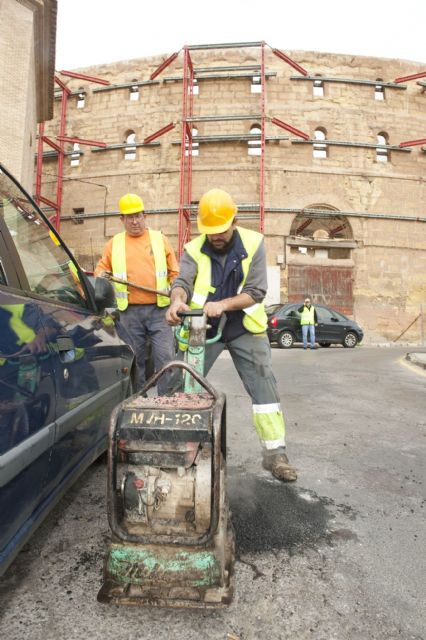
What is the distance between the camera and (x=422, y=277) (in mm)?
20609

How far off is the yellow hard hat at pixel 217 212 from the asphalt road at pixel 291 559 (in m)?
1.59

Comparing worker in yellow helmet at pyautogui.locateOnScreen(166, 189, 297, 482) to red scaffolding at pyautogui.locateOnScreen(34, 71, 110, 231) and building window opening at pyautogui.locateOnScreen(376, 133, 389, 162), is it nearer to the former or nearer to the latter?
red scaffolding at pyautogui.locateOnScreen(34, 71, 110, 231)

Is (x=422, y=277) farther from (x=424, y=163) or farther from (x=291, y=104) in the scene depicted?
(x=291, y=104)

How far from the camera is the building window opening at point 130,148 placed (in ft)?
68.4

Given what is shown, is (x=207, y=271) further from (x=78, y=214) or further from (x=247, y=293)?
(x=78, y=214)

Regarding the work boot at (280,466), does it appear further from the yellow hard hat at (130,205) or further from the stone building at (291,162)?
the stone building at (291,162)

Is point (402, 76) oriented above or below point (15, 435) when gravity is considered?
above

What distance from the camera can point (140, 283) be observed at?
3945mm

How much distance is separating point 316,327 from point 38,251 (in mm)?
13212

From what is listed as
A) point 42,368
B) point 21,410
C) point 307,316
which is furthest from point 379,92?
point 21,410

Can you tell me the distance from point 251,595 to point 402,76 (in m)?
25.4

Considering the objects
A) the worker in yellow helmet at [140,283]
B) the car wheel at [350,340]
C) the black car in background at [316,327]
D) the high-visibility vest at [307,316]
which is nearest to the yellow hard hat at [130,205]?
the worker in yellow helmet at [140,283]

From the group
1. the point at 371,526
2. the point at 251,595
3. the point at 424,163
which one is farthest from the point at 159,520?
the point at 424,163

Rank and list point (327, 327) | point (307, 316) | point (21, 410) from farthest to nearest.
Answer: point (327, 327), point (307, 316), point (21, 410)
